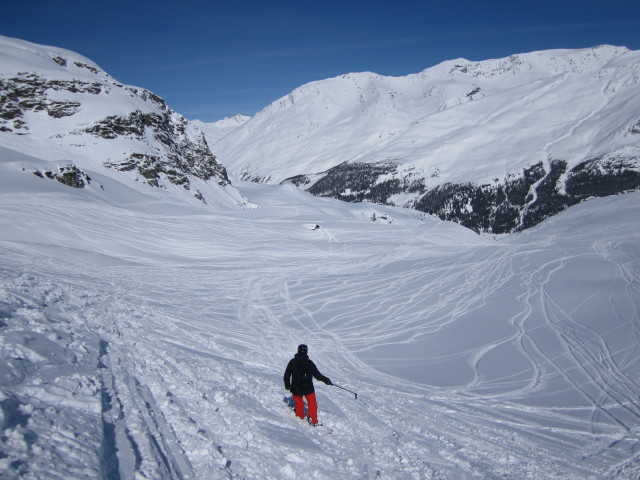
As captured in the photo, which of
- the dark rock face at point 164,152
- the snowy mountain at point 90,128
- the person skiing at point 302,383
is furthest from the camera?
the dark rock face at point 164,152

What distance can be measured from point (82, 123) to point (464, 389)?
195ft

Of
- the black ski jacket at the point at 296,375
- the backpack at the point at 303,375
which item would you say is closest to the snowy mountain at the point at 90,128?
the black ski jacket at the point at 296,375

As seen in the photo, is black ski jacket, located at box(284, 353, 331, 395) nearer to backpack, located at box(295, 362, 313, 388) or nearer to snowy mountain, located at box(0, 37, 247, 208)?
backpack, located at box(295, 362, 313, 388)

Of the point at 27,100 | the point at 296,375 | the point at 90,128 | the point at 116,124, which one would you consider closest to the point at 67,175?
the point at 90,128

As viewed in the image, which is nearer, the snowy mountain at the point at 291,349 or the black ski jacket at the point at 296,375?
the snowy mountain at the point at 291,349

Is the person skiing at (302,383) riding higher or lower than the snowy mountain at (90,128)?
lower

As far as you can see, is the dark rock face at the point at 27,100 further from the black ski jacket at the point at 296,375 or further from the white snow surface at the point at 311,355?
the black ski jacket at the point at 296,375

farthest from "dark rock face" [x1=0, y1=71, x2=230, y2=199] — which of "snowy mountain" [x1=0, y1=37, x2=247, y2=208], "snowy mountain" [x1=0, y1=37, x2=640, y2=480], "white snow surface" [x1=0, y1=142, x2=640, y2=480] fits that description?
"white snow surface" [x1=0, y1=142, x2=640, y2=480]

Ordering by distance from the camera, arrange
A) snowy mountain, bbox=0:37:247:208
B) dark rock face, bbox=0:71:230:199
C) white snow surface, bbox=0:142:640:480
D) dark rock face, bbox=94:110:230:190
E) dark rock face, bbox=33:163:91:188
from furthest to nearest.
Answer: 1. dark rock face, bbox=94:110:230:190
2. dark rock face, bbox=0:71:230:199
3. snowy mountain, bbox=0:37:247:208
4. dark rock face, bbox=33:163:91:188
5. white snow surface, bbox=0:142:640:480

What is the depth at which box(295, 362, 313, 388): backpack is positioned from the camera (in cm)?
738

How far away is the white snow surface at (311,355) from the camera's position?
19.3ft

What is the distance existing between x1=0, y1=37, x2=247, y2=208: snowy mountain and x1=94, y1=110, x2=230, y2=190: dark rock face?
0.40ft

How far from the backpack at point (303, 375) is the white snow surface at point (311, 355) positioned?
76 cm

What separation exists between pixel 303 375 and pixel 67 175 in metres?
36.6
